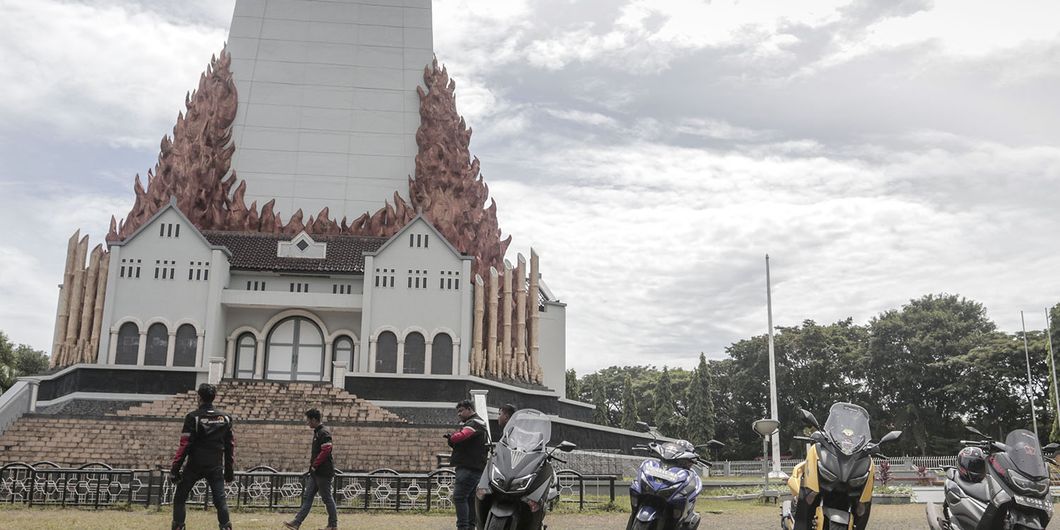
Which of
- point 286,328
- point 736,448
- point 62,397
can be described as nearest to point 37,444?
point 62,397

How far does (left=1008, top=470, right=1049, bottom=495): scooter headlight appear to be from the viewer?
8.62 meters

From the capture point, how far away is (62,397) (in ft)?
102

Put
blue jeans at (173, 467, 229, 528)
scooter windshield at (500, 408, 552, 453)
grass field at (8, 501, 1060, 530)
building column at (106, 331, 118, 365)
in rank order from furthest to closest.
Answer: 1. building column at (106, 331, 118, 365)
2. grass field at (8, 501, 1060, 530)
3. blue jeans at (173, 467, 229, 528)
4. scooter windshield at (500, 408, 552, 453)

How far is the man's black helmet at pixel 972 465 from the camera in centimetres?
942

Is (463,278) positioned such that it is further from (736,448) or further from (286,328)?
(736,448)

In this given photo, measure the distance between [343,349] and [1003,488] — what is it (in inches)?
1147

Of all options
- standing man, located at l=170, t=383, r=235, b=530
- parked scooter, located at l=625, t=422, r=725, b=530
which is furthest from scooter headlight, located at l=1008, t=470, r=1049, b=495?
standing man, located at l=170, t=383, r=235, b=530

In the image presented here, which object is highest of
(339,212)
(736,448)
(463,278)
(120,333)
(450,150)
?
(450,150)

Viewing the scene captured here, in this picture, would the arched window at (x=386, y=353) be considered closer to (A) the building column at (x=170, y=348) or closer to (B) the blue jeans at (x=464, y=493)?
(A) the building column at (x=170, y=348)

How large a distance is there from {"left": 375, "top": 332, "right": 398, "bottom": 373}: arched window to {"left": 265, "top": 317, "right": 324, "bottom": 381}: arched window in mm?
3190

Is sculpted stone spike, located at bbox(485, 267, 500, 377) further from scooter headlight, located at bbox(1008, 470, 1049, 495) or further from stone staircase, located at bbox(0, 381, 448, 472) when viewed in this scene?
scooter headlight, located at bbox(1008, 470, 1049, 495)

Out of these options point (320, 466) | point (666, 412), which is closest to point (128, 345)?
point (320, 466)

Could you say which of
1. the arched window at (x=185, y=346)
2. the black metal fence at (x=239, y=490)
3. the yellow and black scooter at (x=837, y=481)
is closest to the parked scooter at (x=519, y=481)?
the yellow and black scooter at (x=837, y=481)

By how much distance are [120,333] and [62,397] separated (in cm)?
274
